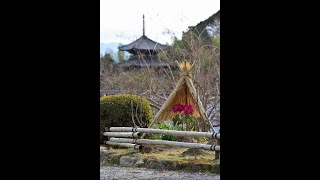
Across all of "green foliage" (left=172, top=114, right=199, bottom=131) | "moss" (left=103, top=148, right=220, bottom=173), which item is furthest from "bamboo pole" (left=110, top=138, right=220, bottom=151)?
"green foliage" (left=172, top=114, right=199, bottom=131)

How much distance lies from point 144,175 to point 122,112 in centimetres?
273

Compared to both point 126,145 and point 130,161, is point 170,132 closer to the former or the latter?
point 130,161

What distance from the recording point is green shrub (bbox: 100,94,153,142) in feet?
32.3

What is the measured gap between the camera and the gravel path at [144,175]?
22.9ft

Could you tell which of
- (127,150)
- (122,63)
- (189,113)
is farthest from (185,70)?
(122,63)

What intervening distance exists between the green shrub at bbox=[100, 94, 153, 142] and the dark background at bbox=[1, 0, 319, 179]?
714cm

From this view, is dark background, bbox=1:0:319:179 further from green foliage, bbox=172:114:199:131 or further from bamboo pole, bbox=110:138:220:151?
green foliage, bbox=172:114:199:131
